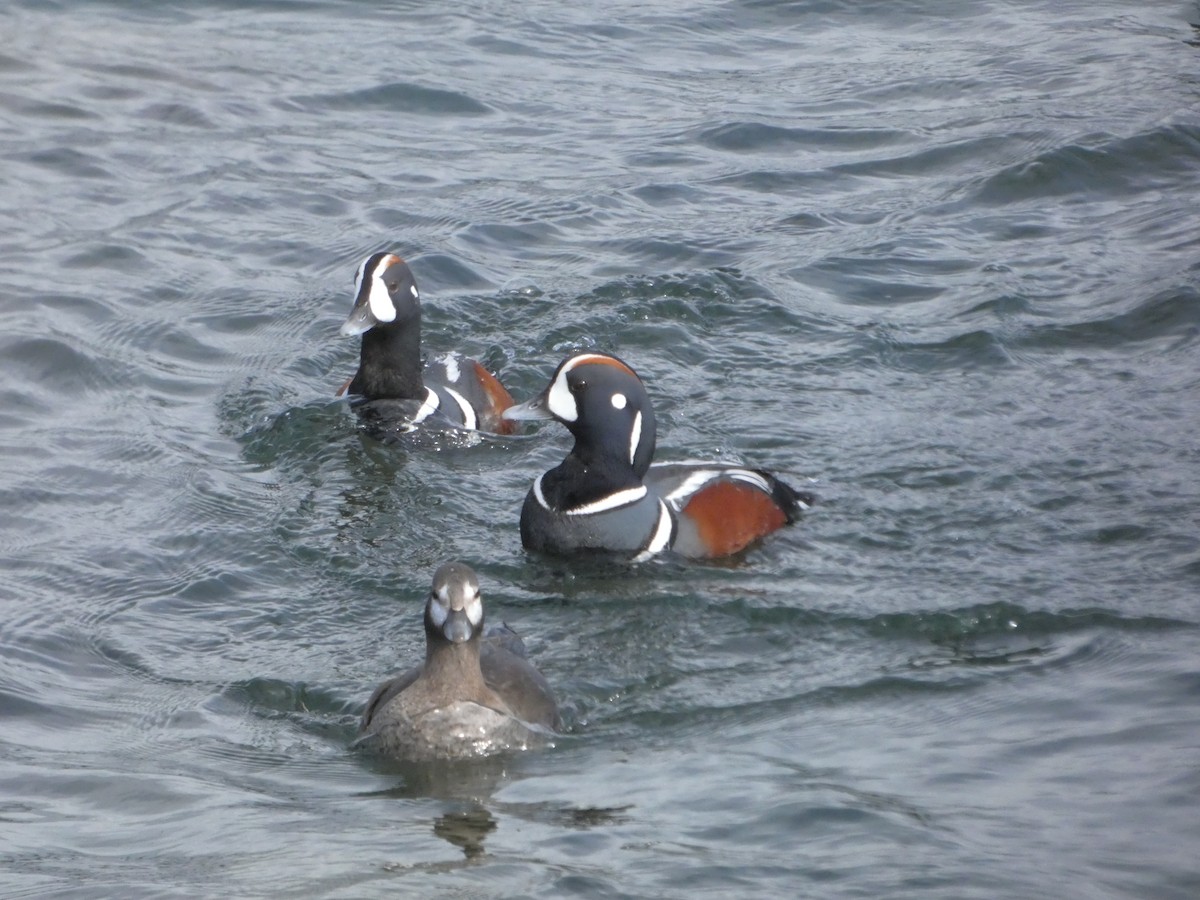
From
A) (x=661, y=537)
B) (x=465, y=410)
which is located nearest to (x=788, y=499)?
(x=661, y=537)

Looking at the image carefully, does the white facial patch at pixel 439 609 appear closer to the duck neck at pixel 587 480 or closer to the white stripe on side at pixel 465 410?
the duck neck at pixel 587 480

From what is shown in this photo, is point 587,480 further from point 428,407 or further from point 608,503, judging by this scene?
point 428,407

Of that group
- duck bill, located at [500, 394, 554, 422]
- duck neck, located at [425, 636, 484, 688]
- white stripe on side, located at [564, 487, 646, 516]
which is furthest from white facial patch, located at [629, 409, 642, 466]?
duck neck, located at [425, 636, 484, 688]

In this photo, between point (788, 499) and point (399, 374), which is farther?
point (399, 374)

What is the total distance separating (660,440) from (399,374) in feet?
5.56

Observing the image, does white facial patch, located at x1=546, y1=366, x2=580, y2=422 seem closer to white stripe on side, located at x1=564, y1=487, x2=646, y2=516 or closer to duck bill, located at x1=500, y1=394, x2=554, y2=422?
duck bill, located at x1=500, y1=394, x2=554, y2=422

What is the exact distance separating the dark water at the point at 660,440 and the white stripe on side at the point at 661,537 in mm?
186

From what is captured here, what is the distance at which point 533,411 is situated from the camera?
9211 millimetres

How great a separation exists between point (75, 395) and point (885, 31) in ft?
34.3

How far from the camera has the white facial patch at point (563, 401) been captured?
903 cm

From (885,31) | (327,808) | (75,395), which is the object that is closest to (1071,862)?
(327,808)

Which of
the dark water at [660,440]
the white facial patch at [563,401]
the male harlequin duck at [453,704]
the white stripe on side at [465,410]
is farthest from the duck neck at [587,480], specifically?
the male harlequin duck at [453,704]

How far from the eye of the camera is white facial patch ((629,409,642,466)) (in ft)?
29.8

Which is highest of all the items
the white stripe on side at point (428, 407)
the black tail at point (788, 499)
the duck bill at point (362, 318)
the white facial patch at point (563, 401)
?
the duck bill at point (362, 318)
